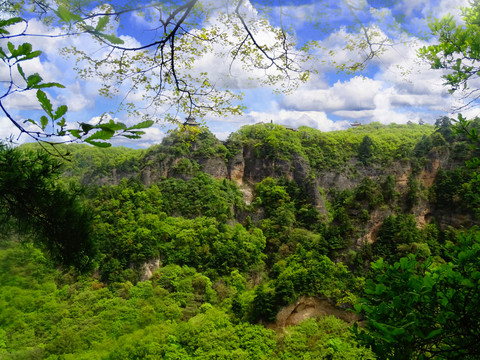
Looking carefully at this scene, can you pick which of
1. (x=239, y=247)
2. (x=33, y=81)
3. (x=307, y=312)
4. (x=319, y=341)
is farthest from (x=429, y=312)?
(x=239, y=247)

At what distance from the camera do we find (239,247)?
71.7 ft

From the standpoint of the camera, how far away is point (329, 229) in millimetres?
19062

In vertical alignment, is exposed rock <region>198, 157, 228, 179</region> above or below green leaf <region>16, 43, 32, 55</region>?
above

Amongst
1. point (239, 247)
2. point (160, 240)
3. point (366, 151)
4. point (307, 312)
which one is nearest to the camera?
point (307, 312)

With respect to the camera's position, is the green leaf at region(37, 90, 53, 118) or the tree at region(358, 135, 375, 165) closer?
the green leaf at region(37, 90, 53, 118)

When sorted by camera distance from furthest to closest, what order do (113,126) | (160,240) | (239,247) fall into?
(160,240), (239,247), (113,126)

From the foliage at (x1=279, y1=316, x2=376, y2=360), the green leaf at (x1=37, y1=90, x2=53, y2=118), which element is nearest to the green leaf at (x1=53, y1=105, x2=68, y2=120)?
the green leaf at (x1=37, y1=90, x2=53, y2=118)

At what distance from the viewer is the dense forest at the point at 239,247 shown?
8.14 ft

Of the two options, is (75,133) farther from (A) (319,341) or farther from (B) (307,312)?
(B) (307,312)

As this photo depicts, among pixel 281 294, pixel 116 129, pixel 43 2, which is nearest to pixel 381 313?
pixel 116 129

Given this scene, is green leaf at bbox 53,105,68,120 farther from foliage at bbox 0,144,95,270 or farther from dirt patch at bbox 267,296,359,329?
dirt patch at bbox 267,296,359,329

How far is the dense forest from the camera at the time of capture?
8.14 ft

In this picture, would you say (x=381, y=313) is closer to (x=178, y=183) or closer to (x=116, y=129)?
(x=116, y=129)

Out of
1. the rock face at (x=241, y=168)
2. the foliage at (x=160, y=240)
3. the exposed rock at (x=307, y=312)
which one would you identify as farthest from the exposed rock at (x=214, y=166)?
the exposed rock at (x=307, y=312)
